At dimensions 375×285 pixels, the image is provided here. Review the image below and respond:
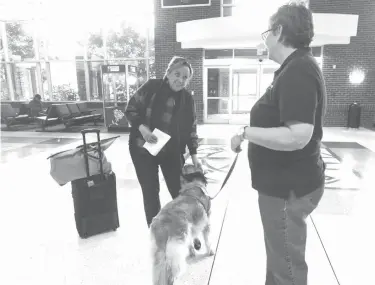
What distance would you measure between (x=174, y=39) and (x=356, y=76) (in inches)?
278

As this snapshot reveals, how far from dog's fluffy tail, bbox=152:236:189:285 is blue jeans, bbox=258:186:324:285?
572 mm

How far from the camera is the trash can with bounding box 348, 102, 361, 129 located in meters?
10.0

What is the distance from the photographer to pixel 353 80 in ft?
34.1

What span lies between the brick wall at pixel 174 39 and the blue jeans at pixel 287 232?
10606 millimetres

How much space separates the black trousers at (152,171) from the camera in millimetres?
2316

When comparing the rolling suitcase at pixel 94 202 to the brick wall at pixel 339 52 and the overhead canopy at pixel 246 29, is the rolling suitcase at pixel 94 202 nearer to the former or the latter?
the overhead canopy at pixel 246 29

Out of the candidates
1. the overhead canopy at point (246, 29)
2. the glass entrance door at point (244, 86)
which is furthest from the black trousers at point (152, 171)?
the glass entrance door at point (244, 86)

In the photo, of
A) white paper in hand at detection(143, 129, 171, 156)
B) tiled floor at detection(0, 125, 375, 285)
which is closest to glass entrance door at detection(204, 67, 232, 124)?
tiled floor at detection(0, 125, 375, 285)

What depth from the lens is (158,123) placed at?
2.29 meters

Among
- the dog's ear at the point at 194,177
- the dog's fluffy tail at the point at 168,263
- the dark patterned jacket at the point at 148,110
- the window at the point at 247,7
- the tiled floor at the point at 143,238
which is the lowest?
the tiled floor at the point at 143,238

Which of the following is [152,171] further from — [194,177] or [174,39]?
[174,39]

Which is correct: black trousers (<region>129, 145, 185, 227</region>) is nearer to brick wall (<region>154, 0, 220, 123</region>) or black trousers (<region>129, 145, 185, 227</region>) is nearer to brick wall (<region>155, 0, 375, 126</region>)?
brick wall (<region>154, 0, 220, 123</region>)

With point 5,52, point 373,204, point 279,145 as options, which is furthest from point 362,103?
point 5,52

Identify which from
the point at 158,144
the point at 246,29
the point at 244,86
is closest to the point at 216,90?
the point at 244,86
